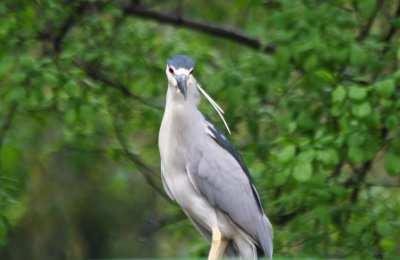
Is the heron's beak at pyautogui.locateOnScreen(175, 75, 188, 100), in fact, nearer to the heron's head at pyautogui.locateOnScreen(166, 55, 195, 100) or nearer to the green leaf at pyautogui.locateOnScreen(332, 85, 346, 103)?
the heron's head at pyautogui.locateOnScreen(166, 55, 195, 100)

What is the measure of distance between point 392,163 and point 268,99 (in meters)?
1.63

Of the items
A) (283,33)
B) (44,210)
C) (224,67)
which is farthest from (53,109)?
(44,210)

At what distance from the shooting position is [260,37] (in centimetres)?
674

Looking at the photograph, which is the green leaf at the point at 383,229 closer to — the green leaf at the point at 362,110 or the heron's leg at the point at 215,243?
the green leaf at the point at 362,110

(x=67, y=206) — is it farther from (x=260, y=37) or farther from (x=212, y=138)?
(x=212, y=138)

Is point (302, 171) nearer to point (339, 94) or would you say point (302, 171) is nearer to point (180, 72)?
point (339, 94)

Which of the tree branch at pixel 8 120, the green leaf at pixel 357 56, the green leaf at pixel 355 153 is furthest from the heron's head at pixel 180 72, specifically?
the tree branch at pixel 8 120

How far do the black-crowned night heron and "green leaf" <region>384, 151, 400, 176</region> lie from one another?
3.01 feet

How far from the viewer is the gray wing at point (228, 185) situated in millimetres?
3662

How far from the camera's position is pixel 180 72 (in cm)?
339

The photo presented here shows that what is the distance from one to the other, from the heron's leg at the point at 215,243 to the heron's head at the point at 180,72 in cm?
70

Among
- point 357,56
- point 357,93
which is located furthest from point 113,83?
point 357,93

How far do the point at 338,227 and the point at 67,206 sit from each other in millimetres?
5398

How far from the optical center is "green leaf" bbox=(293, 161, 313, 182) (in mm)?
4223
